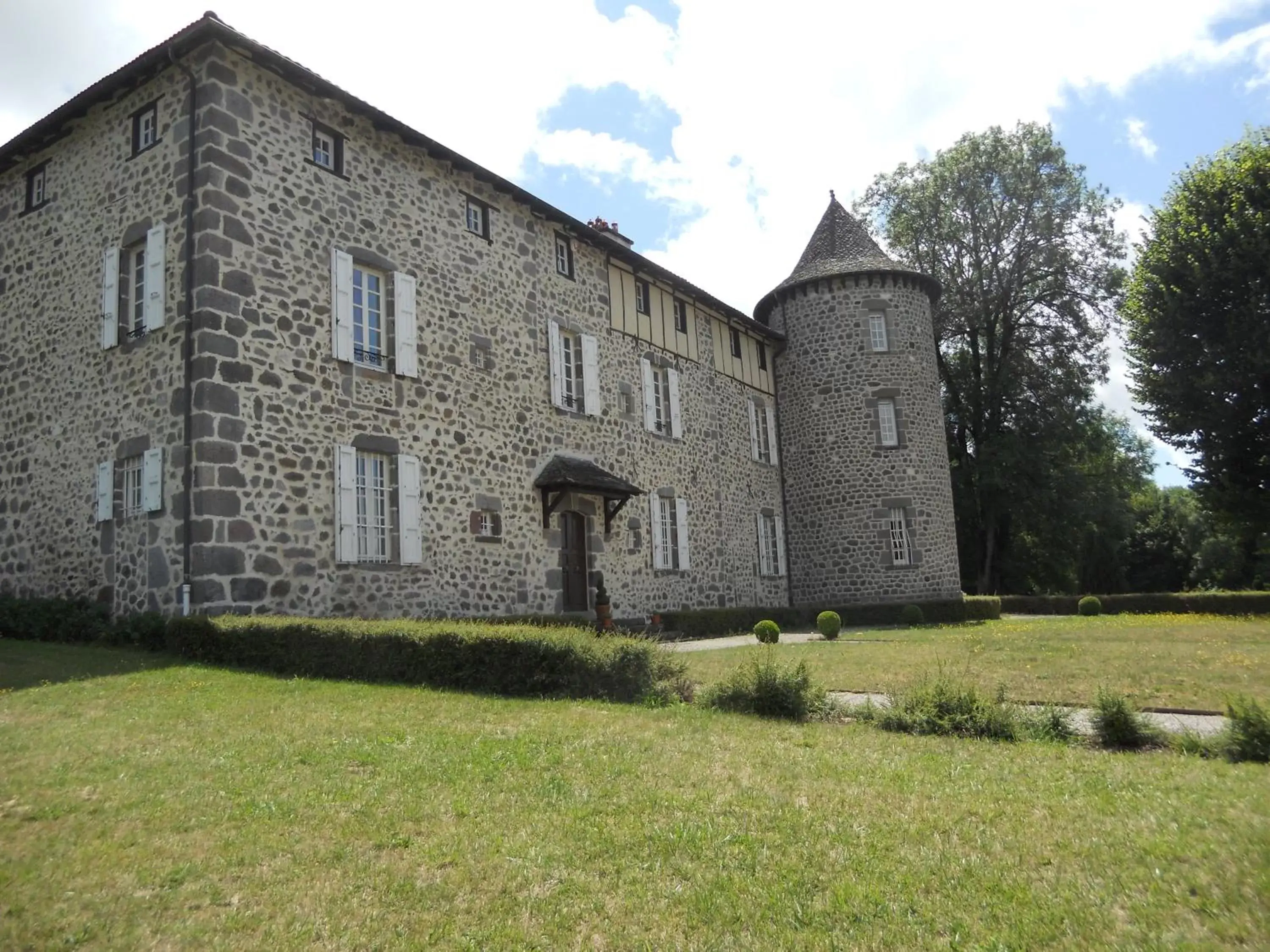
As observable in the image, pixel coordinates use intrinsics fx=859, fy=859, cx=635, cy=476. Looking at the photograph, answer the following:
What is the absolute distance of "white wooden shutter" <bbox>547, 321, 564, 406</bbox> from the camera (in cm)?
1680

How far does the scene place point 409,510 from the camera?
43.0 feet

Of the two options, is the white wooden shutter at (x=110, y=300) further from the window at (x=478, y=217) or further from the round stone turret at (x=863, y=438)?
the round stone turret at (x=863, y=438)

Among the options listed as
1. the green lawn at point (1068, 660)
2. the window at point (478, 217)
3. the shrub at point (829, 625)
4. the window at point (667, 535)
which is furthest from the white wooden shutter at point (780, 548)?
the window at point (478, 217)

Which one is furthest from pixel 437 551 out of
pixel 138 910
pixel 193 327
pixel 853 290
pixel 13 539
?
pixel 853 290

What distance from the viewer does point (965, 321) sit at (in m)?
32.1

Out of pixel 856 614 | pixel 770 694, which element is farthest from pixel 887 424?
pixel 770 694

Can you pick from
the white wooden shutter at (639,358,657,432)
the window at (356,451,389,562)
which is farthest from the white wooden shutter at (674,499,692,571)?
the window at (356,451,389,562)

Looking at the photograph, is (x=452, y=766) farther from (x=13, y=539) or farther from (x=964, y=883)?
(x=13, y=539)

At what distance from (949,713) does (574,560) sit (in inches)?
417

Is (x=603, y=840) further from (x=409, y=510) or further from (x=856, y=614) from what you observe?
(x=856, y=614)

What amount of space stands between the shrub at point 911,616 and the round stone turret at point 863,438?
125 centimetres

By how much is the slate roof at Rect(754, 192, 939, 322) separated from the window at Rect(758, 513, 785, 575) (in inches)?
271

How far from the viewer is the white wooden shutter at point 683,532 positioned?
66.0 ft

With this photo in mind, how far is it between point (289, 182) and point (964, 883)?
12296 mm
